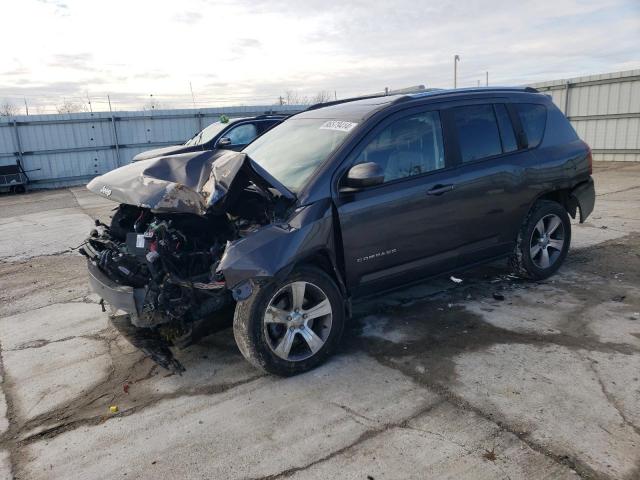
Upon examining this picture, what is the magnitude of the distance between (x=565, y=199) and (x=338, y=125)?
3.00 meters

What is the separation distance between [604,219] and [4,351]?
861cm

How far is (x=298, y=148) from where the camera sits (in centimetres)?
426

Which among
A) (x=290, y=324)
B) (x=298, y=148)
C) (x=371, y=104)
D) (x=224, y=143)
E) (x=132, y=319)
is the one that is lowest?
(x=290, y=324)

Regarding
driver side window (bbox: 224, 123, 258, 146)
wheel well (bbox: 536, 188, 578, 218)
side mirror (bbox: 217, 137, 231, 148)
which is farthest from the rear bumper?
driver side window (bbox: 224, 123, 258, 146)

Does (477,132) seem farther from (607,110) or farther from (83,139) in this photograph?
(83,139)

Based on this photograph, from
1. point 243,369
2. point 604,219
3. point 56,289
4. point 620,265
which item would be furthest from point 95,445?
point 604,219

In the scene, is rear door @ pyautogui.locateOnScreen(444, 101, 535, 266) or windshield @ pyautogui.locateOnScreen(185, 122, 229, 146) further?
windshield @ pyautogui.locateOnScreen(185, 122, 229, 146)

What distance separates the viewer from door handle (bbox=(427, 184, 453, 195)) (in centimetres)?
421

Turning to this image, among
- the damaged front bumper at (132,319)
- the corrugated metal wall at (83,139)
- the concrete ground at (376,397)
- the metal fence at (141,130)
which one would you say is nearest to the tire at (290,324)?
the concrete ground at (376,397)

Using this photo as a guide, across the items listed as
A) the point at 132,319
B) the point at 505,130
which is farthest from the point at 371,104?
the point at 132,319

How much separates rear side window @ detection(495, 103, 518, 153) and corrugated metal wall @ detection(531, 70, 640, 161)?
12.2 meters

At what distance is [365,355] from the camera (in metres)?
3.92

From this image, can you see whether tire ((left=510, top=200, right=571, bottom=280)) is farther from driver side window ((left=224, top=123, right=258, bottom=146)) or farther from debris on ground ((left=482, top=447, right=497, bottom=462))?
driver side window ((left=224, top=123, right=258, bottom=146))

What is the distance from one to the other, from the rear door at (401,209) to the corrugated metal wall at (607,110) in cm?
1332
